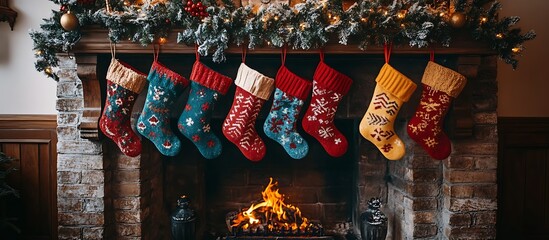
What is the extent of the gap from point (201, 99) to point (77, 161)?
742 mm

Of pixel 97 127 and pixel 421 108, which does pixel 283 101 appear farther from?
pixel 97 127

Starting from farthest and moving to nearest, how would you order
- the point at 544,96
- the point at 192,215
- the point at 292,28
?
the point at 544,96 < the point at 192,215 < the point at 292,28

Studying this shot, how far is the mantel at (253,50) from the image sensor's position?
186 centimetres

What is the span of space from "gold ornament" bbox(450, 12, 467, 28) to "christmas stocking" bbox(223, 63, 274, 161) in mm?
894

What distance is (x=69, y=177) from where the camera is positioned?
6.62 ft

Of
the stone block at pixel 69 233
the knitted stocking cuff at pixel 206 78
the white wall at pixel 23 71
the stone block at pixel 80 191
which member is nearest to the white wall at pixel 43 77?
the white wall at pixel 23 71

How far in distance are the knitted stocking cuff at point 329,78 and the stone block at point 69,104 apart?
1.22 m

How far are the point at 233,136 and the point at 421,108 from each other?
3.09 feet

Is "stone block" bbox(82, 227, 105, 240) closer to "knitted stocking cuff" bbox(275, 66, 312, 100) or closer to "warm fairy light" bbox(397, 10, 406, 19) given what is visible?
"knitted stocking cuff" bbox(275, 66, 312, 100)

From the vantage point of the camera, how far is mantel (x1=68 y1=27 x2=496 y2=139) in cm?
187

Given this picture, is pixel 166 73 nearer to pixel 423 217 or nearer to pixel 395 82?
pixel 395 82

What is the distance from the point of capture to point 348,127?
8.34 feet

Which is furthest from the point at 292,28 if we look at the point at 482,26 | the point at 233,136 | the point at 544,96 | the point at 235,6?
the point at 544,96

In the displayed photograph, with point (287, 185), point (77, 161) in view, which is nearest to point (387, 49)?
point (287, 185)
